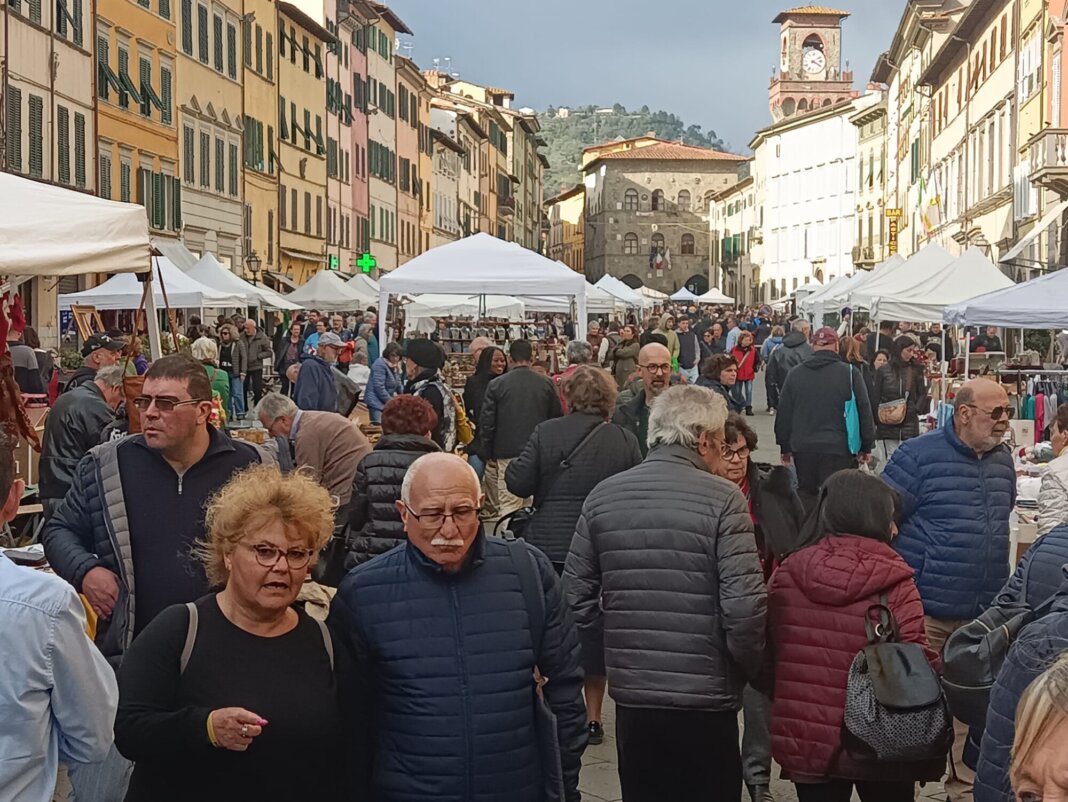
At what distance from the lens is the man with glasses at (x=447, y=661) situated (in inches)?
164

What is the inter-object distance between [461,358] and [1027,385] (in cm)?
1119

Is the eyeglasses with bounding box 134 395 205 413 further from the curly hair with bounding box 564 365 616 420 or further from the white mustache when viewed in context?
the curly hair with bounding box 564 365 616 420

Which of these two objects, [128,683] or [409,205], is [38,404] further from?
[409,205]

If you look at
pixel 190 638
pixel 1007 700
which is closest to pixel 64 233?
pixel 190 638

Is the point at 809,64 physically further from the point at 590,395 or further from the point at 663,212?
the point at 590,395

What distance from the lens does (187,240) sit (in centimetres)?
4119

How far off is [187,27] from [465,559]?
39395mm

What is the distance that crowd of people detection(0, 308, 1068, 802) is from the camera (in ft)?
12.6

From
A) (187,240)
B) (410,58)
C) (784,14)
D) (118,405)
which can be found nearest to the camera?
(118,405)

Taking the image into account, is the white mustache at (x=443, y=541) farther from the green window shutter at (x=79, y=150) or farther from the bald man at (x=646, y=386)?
the green window shutter at (x=79, y=150)

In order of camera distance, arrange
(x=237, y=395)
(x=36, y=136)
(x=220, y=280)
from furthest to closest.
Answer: (x=36, y=136), (x=237, y=395), (x=220, y=280)

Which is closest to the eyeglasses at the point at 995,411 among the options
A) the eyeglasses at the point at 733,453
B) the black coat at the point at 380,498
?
the eyeglasses at the point at 733,453

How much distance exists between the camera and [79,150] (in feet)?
109

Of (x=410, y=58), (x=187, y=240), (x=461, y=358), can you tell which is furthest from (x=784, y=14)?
(x=461, y=358)
